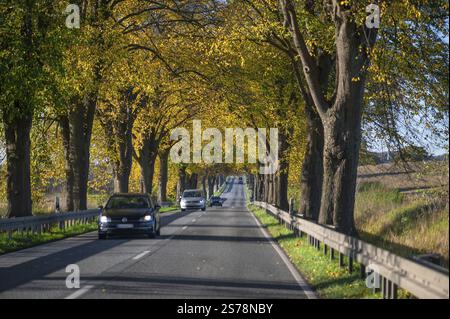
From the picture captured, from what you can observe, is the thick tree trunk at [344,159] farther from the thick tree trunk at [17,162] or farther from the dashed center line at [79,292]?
the thick tree trunk at [17,162]

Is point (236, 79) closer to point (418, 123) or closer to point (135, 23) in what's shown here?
point (135, 23)

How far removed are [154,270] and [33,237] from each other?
8746 mm

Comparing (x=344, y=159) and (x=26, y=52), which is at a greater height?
(x=26, y=52)

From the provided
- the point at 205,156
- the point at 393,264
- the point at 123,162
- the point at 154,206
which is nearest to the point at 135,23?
the point at 154,206

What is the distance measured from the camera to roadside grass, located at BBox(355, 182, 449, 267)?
506 inches

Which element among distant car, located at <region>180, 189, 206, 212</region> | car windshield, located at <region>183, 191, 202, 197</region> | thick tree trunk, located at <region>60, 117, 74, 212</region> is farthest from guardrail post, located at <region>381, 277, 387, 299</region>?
car windshield, located at <region>183, 191, 202, 197</region>

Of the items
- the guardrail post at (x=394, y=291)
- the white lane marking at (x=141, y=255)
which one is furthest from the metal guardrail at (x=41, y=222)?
the guardrail post at (x=394, y=291)

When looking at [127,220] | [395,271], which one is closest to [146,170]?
[127,220]

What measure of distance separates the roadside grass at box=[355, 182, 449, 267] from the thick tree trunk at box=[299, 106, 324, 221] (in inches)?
67.1

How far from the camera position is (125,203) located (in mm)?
22406

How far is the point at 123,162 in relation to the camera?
39062mm

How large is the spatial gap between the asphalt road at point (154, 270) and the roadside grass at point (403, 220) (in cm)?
251

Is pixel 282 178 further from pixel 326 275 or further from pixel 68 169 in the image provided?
pixel 326 275

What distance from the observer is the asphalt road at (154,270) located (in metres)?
10.3
